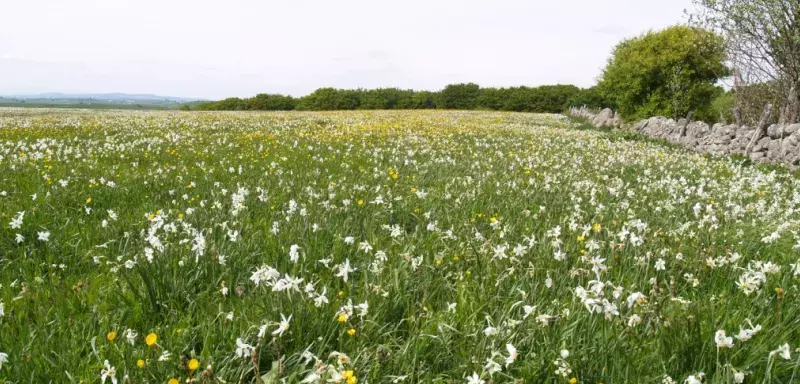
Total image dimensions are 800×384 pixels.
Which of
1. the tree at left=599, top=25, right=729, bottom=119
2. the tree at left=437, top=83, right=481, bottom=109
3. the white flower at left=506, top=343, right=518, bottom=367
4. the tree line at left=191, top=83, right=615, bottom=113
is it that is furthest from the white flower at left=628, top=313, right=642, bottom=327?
the tree at left=437, top=83, right=481, bottom=109

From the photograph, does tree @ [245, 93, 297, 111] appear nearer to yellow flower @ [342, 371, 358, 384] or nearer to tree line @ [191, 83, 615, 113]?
tree line @ [191, 83, 615, 113]

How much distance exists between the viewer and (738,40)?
1795cm

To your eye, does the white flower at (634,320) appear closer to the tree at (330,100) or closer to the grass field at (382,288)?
the grass field at (382,288)

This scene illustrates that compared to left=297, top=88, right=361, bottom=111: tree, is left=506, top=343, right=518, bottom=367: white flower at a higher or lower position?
lower

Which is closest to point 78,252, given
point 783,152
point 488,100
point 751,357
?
point 751,357

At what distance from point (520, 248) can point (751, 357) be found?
59.1 inches

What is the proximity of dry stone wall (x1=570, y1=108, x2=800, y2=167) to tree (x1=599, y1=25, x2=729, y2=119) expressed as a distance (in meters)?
13.7

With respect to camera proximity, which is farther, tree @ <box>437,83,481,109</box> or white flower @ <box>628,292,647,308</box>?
tree @ <box>437,83,481,109</box>

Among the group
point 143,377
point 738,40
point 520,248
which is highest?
point 738,40

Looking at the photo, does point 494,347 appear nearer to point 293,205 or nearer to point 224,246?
point 224,246

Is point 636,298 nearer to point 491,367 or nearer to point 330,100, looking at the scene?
point 491,367

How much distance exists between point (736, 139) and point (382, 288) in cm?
1782

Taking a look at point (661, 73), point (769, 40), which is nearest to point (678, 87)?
point (661, 73)

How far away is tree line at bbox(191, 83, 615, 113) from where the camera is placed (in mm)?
69438
